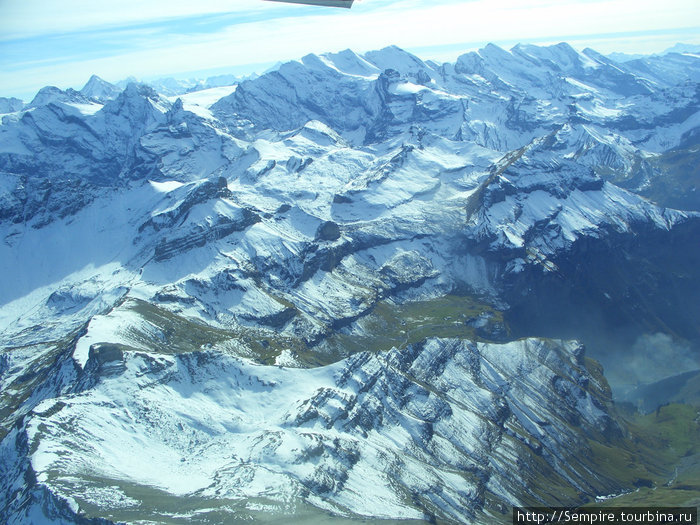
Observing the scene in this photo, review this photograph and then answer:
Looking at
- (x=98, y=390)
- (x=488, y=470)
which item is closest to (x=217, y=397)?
(x=98, y=390)

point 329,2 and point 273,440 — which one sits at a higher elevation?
point 329,2

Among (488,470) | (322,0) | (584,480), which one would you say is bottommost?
(584,480)

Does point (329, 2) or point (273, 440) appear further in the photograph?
point (273, 440)

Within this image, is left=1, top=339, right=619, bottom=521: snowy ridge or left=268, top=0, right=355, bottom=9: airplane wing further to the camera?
left=1, top=339, right=619, bottom=521: snowy ridge

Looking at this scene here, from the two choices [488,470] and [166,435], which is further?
[488,470]

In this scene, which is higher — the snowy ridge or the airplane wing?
the airplane wing

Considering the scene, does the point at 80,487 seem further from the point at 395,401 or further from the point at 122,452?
the point at 395,401

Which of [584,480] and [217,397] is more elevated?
[217,397]

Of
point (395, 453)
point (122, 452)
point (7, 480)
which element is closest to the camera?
point (7, 480)

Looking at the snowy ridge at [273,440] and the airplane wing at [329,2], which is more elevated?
the airplane wing at [329,2]

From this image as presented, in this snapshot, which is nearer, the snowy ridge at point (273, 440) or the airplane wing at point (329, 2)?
the airplane wing at point (329, 2)

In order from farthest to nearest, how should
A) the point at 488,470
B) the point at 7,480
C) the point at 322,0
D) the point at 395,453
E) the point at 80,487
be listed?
the point at 488,470 < the point at 395,453 < the point at 7,480 < the point at 80,487 < the point at 322,0
